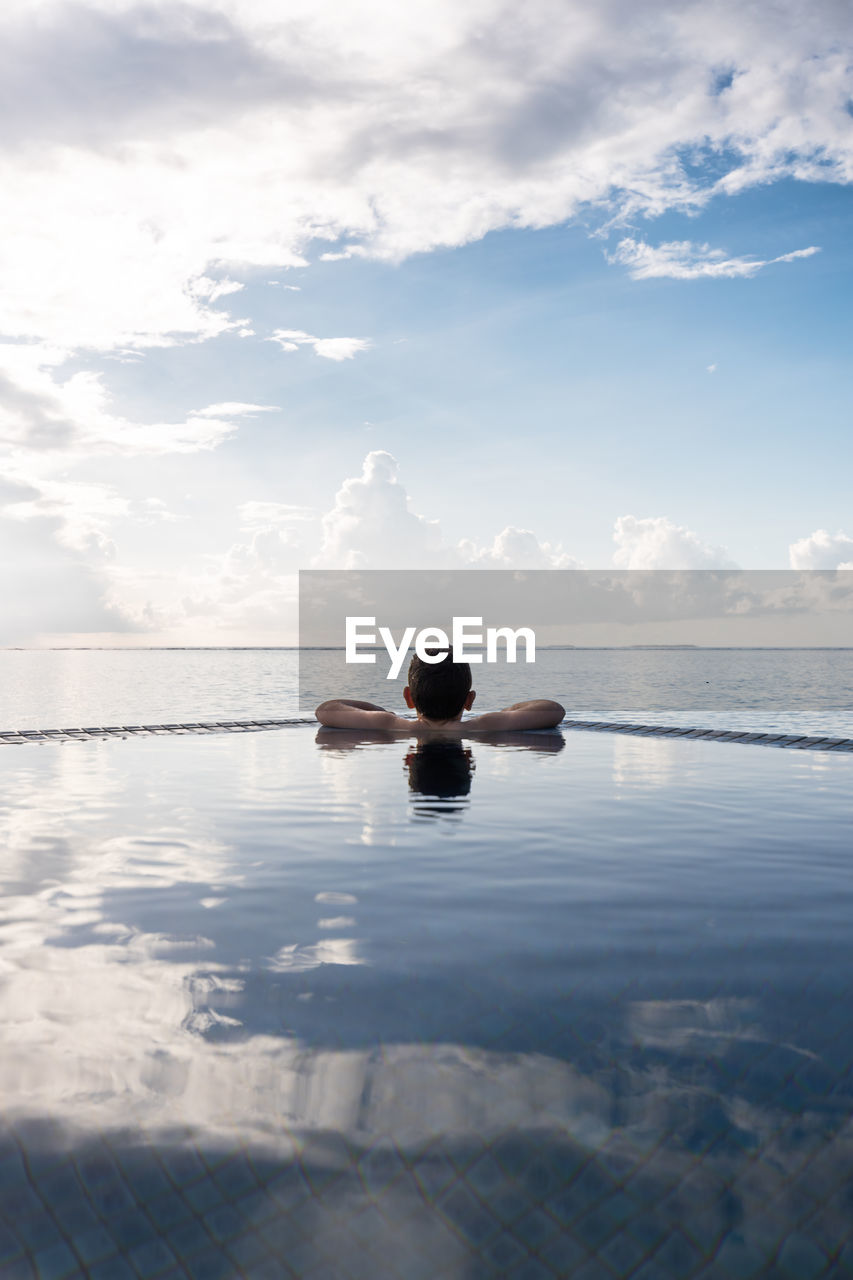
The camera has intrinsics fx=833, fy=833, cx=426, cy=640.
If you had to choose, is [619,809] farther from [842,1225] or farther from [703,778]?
[842,1225]

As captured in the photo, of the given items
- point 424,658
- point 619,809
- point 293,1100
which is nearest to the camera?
point 293,1100

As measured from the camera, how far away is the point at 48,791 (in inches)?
428

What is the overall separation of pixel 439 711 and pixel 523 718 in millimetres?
2590

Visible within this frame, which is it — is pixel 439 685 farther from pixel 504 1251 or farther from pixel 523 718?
pixel 504 1251

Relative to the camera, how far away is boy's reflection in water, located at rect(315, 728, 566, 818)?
1009cm

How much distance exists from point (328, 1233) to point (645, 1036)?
5.93ft

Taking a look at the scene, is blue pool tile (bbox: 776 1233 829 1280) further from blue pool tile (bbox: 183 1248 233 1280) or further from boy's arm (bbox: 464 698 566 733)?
boy's arm (bbox: 464 698 566 733)

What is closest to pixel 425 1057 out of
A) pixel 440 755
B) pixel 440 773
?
pixel 440 773

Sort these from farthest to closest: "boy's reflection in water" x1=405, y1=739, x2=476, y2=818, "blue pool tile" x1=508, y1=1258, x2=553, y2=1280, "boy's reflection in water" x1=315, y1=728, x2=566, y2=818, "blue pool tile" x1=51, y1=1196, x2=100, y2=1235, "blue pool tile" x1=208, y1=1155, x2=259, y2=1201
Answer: "boy's reflection in water" x1=315, y1=728, x2=566, y2=818 → "boy's reflection in water" x1=405, y1=739, x2=476, y2=818 → "blue pool tile" x1=208, y1=1155, x2=259, y2=1201 → "blue pool tile" x1=51, y1=1196, x2=100, y2=1235 → "blue pool tile" x1=508, y1=1258, x2=553, y2=1280

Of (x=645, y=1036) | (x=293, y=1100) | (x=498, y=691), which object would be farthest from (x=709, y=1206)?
(x=498, y=691)

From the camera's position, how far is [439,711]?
53.6 feet

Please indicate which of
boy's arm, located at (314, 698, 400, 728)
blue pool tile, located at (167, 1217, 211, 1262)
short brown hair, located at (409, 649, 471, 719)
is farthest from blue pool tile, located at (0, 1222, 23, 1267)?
boy's arm, located at (314, 698, 400, 728)

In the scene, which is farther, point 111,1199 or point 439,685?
point 439,685

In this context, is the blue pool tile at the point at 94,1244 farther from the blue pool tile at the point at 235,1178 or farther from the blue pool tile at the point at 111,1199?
the blue pool tile at the point at 235,1178
